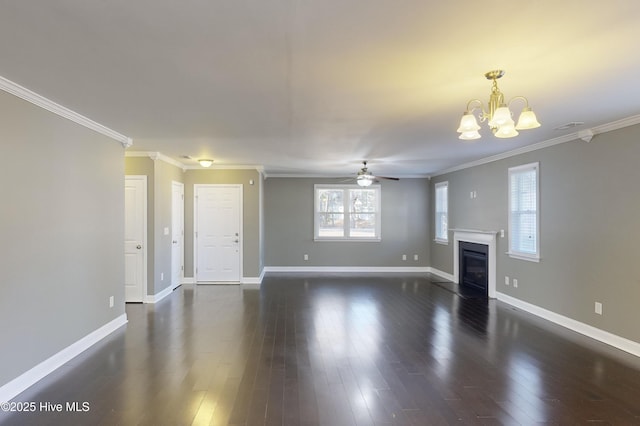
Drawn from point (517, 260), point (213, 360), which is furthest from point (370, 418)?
point (517, 260)

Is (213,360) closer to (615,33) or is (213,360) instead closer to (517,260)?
(615,33)

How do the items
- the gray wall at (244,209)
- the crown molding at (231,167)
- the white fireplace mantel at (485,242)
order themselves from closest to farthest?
1. the white fireplace mantel at (485,242)
2. the crown molding at (231,167)
3. the gray wall at (244,209)

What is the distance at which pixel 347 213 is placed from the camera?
912cm

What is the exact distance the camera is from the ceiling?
1.80m

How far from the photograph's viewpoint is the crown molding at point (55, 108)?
276cm

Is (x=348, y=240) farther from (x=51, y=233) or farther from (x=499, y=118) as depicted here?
(x=499, y=118)

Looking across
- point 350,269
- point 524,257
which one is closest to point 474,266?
point 524,257

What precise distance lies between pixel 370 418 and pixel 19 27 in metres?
3.27

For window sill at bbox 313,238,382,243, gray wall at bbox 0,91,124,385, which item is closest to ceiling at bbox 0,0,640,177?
gray wall at bbox 0,91,124,385

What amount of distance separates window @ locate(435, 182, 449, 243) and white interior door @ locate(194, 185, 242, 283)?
4.78m

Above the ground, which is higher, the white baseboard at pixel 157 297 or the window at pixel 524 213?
the window at pixel 524 213

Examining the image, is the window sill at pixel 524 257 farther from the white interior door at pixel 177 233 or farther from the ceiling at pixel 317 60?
the white interior door at pixel 177 233

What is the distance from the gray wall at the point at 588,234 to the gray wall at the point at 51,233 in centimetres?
589

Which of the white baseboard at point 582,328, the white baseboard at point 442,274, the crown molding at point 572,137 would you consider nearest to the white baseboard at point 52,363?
the white baseboard at point 582,328
